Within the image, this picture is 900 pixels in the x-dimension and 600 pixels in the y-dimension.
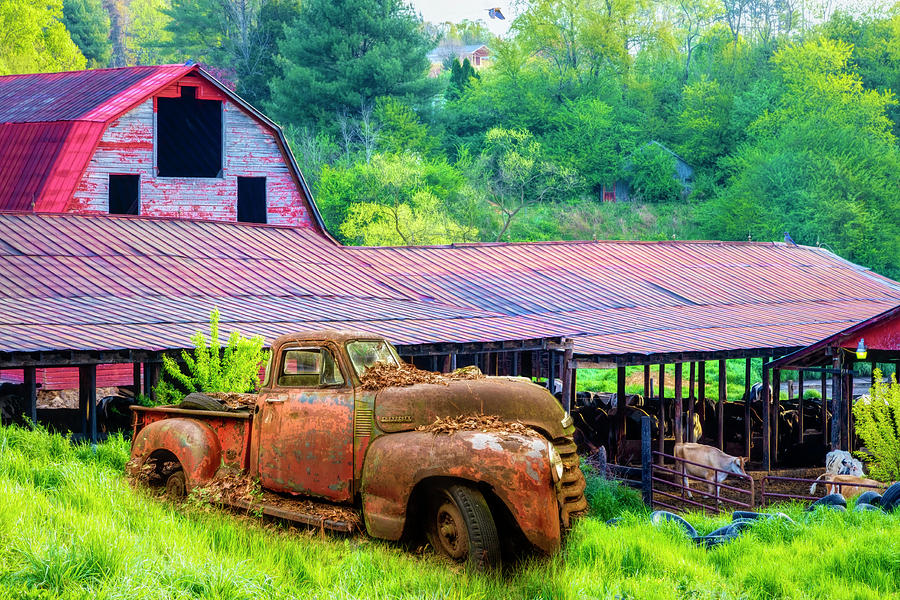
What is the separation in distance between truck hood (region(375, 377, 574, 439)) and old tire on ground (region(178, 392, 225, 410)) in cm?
312

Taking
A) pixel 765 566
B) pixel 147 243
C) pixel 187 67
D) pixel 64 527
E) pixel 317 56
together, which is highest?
pixel 317 56

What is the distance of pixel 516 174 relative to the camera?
228 feet

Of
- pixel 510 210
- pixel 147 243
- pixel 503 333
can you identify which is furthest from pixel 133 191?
pixel 510 210

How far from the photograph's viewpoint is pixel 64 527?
991 centimetres

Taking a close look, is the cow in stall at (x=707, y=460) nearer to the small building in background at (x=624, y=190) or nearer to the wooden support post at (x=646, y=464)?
the wooden support post at (x=646, y=464)

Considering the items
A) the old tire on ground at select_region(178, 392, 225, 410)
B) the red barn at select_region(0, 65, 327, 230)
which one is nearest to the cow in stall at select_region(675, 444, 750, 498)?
the old tire on ground at select_region(178, 392, 225, 410)

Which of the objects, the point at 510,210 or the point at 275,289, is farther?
the point at 510,210

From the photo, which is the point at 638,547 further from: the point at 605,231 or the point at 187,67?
the point at 605,231

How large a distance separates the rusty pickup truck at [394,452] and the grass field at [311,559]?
0.98 feet

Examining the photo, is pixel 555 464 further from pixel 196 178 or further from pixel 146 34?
pixel 146 34

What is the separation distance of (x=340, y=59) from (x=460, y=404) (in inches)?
2388

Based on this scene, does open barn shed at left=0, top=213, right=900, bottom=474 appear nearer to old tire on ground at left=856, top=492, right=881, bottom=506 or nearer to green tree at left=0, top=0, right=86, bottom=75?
old tire on ground at left=856, top=492, right=881, bottom=506

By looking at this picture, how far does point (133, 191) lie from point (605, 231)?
1649 inches

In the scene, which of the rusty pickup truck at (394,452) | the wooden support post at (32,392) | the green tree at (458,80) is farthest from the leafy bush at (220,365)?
the green tree at (458,80)
